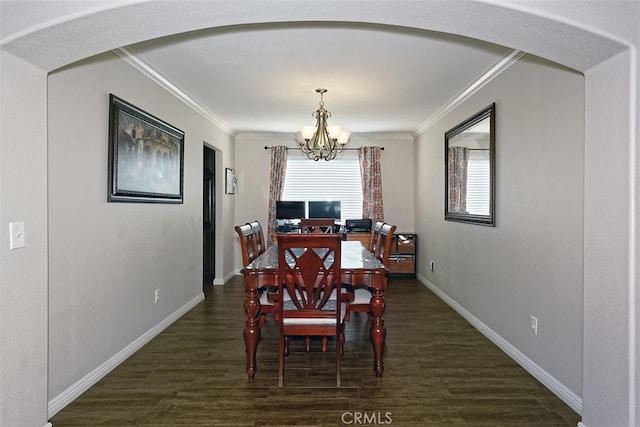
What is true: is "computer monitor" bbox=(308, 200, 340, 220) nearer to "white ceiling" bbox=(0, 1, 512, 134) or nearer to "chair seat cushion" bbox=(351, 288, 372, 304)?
"white ceiling" bbox=(0, 1, 512, 134)

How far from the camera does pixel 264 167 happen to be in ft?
21.8

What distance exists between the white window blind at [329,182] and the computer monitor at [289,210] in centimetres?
25

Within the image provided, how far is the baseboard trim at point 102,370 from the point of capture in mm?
2285

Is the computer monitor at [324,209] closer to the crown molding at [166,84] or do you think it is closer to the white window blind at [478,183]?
the crown molding at [166,84]

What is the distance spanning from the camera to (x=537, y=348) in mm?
2736

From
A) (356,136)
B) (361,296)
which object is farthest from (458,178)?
(356,136)

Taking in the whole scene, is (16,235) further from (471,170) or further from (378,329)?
(471,170)

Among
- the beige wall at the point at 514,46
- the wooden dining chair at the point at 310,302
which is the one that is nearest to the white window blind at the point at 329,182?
the wooden dining chair at the point at 310,302

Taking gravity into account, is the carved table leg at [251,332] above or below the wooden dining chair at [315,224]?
below

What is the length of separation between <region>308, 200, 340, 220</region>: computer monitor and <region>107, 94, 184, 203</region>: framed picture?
270cm

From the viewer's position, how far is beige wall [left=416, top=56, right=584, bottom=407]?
2.36 m

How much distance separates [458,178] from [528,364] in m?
2.16

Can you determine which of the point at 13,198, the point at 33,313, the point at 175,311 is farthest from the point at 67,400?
the point at 175,311

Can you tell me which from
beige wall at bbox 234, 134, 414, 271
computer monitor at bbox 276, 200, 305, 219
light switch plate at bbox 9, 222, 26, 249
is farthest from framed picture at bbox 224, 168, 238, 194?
light switch plate at bbox 9, 222, 26, 249
